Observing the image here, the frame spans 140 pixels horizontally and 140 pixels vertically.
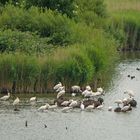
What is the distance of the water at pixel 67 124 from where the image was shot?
1287 inches

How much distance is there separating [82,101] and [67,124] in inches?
171

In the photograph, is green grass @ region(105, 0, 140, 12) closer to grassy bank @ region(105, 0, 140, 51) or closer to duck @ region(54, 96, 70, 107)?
grassy bank @ region(105, 0, 140, 51)

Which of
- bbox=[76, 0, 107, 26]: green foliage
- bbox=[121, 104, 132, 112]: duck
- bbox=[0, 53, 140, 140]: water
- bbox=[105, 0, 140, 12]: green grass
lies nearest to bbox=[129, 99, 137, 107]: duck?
bbox=[0, 53, 140, 140]: water

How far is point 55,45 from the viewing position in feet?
155

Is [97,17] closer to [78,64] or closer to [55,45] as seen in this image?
[55,45]

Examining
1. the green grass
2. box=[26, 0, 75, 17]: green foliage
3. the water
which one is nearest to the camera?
the water

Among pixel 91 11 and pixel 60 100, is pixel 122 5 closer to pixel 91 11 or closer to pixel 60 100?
pixel 91 11

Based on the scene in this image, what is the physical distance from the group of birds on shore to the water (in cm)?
28

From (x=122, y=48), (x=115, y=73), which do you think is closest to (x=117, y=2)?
(x=122, y=48)

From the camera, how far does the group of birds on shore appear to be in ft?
124

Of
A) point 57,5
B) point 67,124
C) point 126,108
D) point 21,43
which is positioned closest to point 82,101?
point 126,108

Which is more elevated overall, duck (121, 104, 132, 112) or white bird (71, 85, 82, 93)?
duck (121, 104, 132, 112)

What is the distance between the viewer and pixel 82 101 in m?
39.0

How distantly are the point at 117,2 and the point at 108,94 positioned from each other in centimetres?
3586
